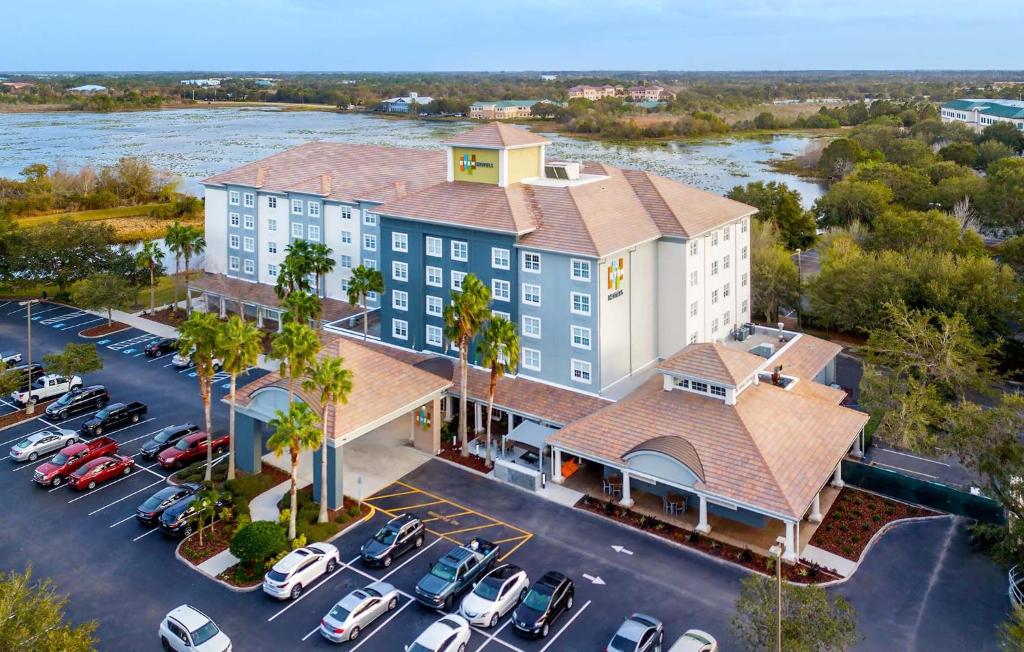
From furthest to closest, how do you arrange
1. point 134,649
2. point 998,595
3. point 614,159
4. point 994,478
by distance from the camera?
1. point 614,159
2. point 994,478
3. point 998,595
4. point 134,649

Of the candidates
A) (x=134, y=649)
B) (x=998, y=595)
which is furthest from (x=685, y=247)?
(x=134, y=649)

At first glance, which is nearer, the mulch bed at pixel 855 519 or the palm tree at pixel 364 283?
the mulch bed at pixel 855 519

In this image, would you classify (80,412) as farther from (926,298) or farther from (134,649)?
(926,298)

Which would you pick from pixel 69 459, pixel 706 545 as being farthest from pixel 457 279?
pixel 69 459

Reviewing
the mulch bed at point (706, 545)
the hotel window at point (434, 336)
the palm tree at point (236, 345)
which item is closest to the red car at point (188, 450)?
Answer: the palm tree at point (236, 345)

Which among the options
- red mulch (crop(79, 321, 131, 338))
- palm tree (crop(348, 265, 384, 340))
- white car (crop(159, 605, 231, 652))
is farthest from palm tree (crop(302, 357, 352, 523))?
red mulch (crop(79, 321, 131, 338))

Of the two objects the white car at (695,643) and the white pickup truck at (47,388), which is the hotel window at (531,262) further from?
the white pickup truck at (47,388)
